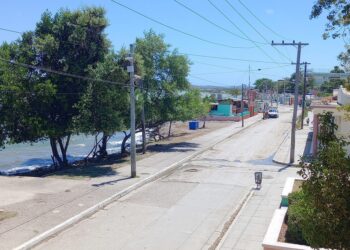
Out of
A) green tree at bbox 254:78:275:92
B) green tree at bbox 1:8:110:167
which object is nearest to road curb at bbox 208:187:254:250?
green tree at bbox 1:8:110:167

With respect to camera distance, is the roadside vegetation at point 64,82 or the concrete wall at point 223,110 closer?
the roadside vegetation at point 64,82

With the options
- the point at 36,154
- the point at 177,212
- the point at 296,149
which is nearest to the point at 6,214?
the point at 177,212

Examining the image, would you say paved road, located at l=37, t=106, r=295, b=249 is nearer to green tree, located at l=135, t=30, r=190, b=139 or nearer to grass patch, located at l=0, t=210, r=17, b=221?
grass patch, located at l=0, t=210, r=17, b=221

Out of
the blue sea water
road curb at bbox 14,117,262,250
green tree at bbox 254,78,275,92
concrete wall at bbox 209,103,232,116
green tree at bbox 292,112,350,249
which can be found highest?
green tree at bbox 254,78,275,92

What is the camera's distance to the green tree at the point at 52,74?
24656 millimetres

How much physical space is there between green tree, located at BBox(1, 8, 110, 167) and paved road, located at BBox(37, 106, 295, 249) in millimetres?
7545

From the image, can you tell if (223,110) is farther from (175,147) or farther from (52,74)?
(52,74)

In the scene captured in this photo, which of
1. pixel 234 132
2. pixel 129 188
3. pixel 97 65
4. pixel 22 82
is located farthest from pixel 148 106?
pixel 234 132

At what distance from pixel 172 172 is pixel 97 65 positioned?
7.31 m

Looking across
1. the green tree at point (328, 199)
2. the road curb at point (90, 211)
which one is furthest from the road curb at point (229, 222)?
the green tree at point (328, 199)

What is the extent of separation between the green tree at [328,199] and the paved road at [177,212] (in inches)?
272

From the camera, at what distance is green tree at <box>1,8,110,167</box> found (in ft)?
80.9

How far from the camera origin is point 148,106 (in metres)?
32.8

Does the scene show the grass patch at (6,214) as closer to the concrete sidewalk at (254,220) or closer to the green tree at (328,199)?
the concrete sidewalk at (254,220)
